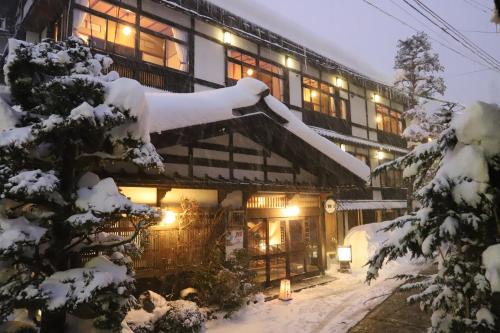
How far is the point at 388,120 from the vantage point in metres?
26.8

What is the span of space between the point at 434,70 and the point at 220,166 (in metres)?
18.9

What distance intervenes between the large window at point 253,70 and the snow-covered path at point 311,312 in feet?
33.1

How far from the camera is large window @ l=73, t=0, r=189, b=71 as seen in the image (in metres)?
12.1

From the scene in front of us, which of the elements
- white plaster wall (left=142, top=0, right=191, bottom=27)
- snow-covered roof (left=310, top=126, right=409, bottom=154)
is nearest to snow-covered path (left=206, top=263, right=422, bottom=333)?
snow-covered roof (left=310, top=126, right=409, bottom=154)

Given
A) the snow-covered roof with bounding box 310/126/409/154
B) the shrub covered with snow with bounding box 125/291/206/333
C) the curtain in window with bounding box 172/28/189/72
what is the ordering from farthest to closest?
the snow-covered roof with bounding box 310/126/409/154 → the curtain in window with bounding box 172/28/189/72 → the shrub covered with snow with bounding box 125/291/206/333

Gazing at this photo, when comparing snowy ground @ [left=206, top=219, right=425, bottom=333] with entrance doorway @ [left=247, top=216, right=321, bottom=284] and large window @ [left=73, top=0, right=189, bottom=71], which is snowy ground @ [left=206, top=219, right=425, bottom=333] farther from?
large window @ [left=73, top=0, right=189, bottom=71]

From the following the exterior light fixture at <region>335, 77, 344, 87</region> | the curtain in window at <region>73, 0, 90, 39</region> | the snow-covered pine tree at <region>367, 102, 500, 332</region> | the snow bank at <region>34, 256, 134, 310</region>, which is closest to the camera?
the snow-covered pine tree at <region>367, 102, 500, 332</region>

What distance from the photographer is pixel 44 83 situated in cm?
550

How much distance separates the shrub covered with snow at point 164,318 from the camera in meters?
8.09

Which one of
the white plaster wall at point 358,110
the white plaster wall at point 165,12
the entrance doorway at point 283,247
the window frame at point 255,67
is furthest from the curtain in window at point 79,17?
the white plaster wall at point 358,110

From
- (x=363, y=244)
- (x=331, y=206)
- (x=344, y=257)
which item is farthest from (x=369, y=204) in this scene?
(x=331, y=206)

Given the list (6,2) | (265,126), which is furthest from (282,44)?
(6,2)

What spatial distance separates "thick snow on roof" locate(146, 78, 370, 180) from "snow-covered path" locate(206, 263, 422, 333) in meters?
4.77

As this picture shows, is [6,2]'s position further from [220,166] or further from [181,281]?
[181,281]
